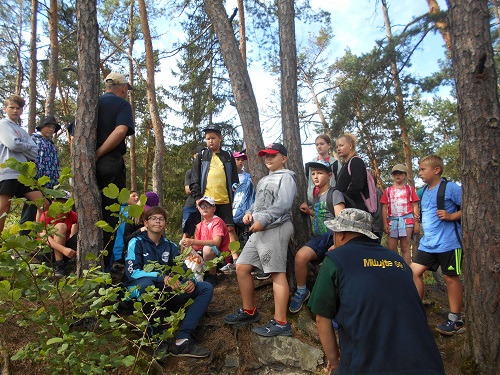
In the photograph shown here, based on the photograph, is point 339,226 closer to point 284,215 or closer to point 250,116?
point 284,215

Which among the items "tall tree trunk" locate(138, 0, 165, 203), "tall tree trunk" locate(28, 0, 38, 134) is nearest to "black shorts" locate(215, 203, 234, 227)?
"tall tree trunk" locate(138, 0, 165, 203)

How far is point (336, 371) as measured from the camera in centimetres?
224

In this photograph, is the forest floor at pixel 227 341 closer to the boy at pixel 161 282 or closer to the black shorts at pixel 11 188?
the boy at pixel 161 282

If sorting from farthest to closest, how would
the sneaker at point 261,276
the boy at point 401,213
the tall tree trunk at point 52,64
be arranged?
Result: the tall tree trunk at point 52,64 < the boy at point 401,213 < the sneaker at point 261,276

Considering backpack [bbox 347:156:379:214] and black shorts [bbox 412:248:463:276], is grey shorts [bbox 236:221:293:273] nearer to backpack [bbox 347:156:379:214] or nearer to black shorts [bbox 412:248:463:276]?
backpack [bbox 347:156:379:214]

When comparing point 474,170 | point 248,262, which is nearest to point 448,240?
point 474,170

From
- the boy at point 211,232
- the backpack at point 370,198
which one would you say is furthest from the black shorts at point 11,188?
the backpack at point 370,198

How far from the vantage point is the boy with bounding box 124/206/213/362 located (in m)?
3.52

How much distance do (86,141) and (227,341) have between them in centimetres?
244

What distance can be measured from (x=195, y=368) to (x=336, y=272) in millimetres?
1927

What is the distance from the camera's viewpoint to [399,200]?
5.89 metres

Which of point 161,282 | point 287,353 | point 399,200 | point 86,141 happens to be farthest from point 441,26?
point 161,282

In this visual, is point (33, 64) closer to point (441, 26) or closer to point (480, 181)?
point (441, 26)

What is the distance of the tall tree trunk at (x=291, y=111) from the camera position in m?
4.79
